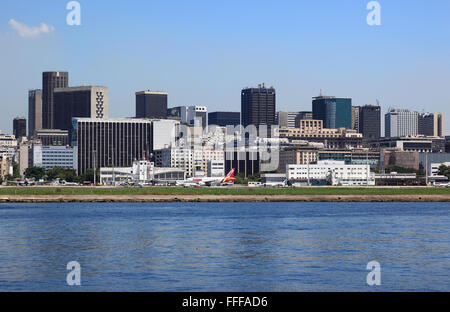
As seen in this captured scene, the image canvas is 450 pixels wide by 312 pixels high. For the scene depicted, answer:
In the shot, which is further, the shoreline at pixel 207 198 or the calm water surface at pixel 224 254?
Result: the shoreline at pixel 207 198

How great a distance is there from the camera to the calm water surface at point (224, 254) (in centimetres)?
4394

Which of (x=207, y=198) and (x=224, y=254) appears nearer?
(x=224, y=254)

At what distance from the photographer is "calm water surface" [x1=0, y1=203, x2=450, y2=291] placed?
43.9m

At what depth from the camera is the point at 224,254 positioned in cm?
5625

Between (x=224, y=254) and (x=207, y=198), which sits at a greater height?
(x=224, y=254)

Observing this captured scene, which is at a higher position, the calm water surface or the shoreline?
the calm water surface

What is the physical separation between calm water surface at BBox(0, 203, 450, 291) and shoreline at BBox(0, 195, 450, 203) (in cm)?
6002

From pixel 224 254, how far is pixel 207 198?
332ft

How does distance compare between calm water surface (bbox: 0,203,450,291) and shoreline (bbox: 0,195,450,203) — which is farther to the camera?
shoreline (bbox: 0,195,450,203)

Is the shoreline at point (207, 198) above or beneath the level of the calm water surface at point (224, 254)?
beneath

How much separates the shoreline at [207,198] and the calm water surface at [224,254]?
6002 centimetres
